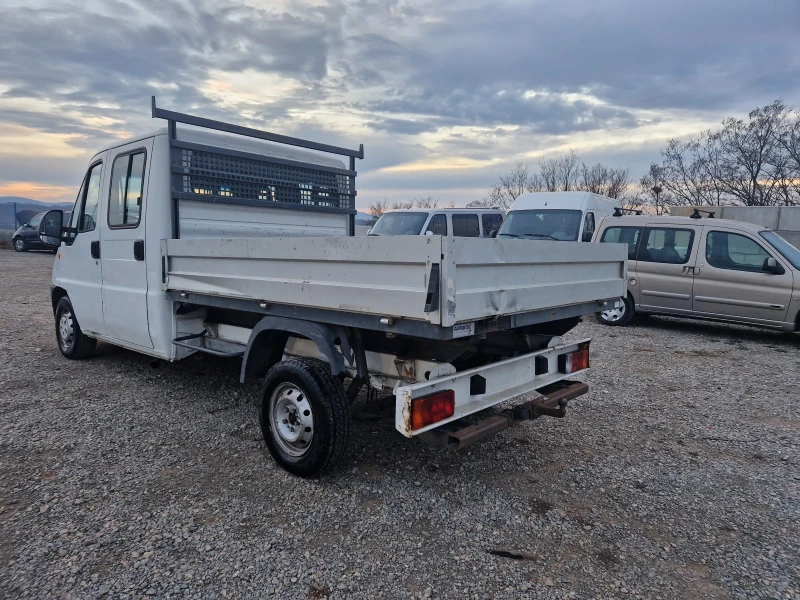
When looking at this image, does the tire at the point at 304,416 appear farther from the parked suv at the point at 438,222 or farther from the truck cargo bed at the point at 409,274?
the parked suv at the point at 438,222

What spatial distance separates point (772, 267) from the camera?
25.8 ft

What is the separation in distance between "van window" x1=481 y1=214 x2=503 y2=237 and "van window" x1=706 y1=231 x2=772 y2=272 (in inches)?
185

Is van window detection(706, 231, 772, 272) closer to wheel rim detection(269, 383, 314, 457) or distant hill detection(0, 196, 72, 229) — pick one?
wheel rim detection(269, 383, 314, 457)

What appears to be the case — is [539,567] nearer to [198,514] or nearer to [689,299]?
[198,514]

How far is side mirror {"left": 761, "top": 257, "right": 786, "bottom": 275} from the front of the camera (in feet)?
25.7

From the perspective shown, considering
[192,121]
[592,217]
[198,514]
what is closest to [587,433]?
[198,514]

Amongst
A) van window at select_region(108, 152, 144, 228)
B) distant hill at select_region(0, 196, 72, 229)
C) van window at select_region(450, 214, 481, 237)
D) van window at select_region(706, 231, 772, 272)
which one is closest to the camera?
van window at select_region(108, 152, 144, 228)

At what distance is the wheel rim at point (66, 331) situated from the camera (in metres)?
6.25

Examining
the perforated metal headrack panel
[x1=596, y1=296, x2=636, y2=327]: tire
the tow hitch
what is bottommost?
[x1=596, y1=296, x2=636, y2=327]: tire

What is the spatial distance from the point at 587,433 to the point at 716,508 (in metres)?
1.25

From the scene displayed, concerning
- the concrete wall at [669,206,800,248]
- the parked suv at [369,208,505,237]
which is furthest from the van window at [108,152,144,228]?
the concrete wall at [669,206,800,248]

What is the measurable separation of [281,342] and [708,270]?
7308 millimetres

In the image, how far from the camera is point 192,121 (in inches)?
174

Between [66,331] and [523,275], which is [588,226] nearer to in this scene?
[523,275]
